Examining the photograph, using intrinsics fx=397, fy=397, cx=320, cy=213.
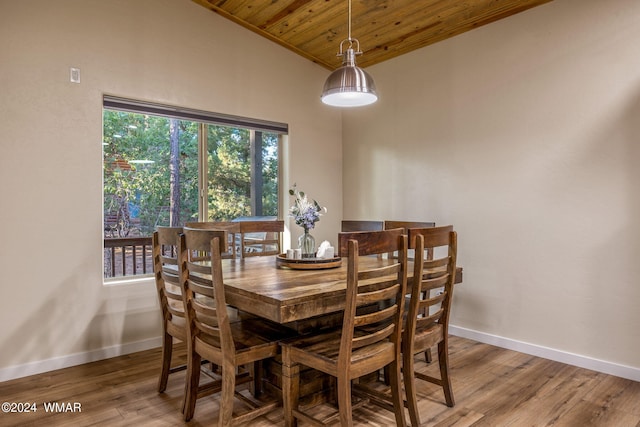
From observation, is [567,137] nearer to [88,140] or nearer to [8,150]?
[88,140]

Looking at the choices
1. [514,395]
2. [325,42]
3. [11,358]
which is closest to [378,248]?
[514,395]

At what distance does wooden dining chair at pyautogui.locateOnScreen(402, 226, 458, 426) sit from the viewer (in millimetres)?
1938

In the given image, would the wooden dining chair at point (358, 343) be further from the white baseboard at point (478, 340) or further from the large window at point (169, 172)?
the large window at point (169, 172)

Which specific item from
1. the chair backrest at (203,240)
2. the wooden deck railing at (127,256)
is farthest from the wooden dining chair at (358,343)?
the wooden deck railing at (127,256)

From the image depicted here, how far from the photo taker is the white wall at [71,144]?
8.80ft

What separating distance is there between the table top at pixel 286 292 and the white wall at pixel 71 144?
4.37 ft

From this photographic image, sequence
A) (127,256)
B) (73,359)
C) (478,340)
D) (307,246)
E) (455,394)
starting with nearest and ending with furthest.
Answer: (455,394) → (307,246) → (73,359) → (127,256) → (478,340)

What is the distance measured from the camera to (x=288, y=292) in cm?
181

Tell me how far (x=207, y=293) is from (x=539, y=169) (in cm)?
263

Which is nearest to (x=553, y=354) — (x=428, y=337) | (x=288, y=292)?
(x=428, y=337)

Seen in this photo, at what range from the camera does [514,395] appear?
7.95 feet

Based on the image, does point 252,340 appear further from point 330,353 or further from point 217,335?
point 330,353

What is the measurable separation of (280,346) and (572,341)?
89.1 inches

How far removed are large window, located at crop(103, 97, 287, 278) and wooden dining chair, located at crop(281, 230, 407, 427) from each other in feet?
6.60
